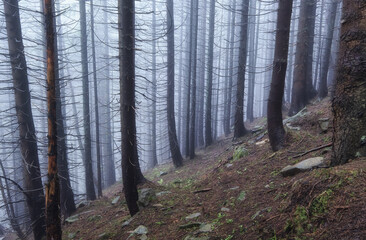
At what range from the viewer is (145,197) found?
302 inches

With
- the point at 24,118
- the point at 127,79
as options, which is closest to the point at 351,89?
the point at 127,79

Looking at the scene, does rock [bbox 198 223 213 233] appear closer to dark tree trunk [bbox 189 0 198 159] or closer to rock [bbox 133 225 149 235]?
rock [bbox 133 225 149 235]

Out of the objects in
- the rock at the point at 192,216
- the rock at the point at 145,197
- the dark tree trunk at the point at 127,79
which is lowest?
the rock at the point at 145,197

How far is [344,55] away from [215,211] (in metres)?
3.76

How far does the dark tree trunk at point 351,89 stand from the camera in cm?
379

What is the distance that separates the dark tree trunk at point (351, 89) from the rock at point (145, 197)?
17.0 feet

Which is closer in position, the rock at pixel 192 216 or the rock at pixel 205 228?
the rock at pixel 205 228

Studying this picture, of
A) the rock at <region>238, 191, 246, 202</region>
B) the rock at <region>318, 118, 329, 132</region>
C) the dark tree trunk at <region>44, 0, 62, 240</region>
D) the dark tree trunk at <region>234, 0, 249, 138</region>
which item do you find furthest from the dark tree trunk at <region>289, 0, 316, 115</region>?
the dark tree trunk at <region>44, 0, 62, 240</region>

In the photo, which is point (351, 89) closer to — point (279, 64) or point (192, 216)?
point (279, 64)

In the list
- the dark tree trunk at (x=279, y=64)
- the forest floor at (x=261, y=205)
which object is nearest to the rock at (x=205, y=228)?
the forest floor at (x=261, y=205)

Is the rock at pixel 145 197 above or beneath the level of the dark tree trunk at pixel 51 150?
beneath

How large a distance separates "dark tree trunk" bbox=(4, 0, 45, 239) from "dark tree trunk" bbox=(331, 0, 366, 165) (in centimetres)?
862

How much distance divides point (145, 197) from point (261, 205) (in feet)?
12.8

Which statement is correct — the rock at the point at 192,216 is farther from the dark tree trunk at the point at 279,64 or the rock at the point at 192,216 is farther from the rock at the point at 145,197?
the dark tree trunk at the point at 279,64
